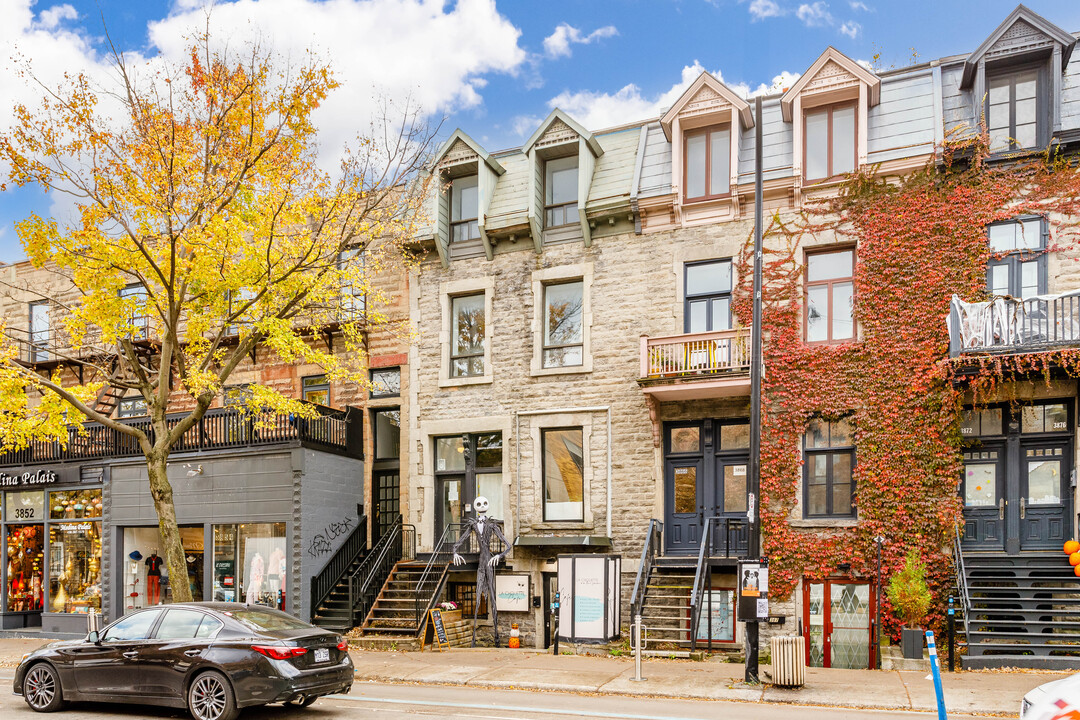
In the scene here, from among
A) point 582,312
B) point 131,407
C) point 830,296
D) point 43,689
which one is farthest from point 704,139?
point 131,407

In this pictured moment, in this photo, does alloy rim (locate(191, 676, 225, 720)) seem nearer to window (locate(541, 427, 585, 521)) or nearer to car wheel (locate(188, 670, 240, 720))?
car wheel (locate(188, 670, 240, 720))

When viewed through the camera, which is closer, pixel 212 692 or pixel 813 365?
pixel 212 692

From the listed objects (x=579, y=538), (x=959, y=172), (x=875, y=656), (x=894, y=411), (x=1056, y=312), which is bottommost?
(x=875, y=656)

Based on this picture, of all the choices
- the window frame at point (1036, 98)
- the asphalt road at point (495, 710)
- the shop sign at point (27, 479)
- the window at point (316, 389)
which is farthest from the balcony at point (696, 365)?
the shop sign at point (27, 479)

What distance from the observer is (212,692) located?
11.2 meters

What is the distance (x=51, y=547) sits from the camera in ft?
83.6

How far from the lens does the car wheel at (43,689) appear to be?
40.7 ft

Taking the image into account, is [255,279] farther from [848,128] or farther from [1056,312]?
[1056,312]

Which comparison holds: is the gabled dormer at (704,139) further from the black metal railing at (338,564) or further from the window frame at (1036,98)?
the black metal railing at (338,564)

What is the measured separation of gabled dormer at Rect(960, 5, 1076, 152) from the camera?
17.6 metres

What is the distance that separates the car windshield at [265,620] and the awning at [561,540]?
8.35 metres

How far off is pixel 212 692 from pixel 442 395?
1170cm

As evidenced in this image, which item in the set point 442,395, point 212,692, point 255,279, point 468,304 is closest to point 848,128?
point 468,304

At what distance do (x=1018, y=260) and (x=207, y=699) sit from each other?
1573cm
